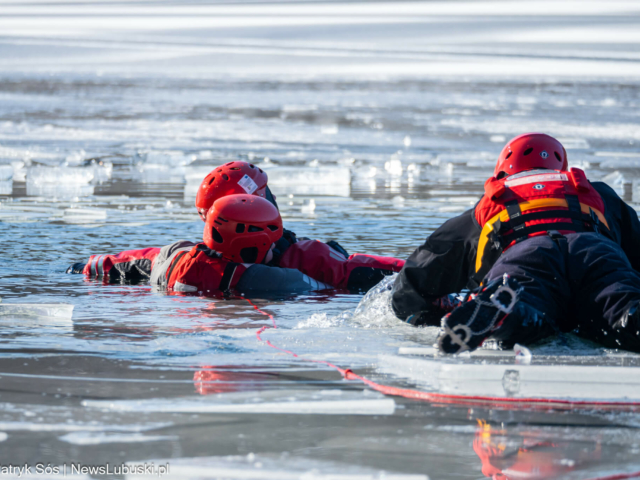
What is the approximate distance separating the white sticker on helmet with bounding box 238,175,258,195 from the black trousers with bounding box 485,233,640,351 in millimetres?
2729

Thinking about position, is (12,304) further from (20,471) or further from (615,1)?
(615,1)

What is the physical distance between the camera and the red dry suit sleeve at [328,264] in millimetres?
6445

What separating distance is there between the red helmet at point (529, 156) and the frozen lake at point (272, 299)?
97 centimetres

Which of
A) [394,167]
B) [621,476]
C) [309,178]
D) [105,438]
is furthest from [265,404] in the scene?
[394,167]

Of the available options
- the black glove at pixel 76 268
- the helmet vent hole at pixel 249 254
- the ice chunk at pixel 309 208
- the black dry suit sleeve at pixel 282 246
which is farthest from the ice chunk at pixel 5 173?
the helmet vent hole at pixel 249 254

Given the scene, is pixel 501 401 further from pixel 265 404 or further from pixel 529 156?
pixel 529 156

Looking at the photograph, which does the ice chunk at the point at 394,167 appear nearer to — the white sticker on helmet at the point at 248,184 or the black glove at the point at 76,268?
the white sticker on helmet at the point at 248,184

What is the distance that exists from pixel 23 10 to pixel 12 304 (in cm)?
11737

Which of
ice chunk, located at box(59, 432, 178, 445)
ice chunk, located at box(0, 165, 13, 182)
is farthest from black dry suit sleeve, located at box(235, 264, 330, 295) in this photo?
ice chunk, located at box(0, 165, 13, 182)

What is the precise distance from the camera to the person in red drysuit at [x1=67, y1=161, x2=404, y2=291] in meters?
6.46

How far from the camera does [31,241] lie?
8.28 metres

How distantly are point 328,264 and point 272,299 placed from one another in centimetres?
72

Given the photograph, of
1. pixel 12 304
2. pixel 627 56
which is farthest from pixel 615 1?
pixel 12 304

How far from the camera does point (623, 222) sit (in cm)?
485
